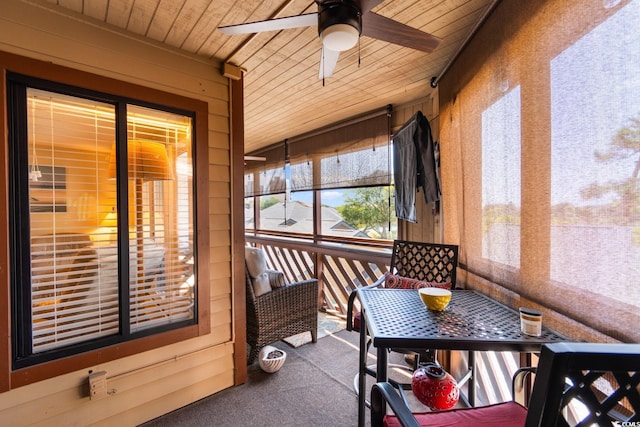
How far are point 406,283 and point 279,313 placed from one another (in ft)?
3.84

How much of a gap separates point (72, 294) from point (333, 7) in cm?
195

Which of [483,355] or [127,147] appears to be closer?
[127,147]

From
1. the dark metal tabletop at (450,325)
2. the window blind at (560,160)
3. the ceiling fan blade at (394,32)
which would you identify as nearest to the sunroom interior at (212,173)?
the window blind at (560,160)

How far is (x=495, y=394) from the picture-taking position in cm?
174

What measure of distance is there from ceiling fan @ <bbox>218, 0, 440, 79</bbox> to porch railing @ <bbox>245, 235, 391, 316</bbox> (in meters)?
2.07

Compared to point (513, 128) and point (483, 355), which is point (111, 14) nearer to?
point (513, 128)

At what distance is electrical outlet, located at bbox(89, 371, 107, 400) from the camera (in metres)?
1.56

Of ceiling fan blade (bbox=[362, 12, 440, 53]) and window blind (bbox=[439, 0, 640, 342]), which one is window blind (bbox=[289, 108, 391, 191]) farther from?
ceiling fan blade (bbox=[362, 12, 440, 53])

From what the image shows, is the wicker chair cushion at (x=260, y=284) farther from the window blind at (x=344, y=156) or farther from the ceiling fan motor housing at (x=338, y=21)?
the ceiling fan motor housing at (x=338, y=21)

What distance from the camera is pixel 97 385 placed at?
1.58 m

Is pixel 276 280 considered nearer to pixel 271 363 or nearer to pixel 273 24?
pixel 271 363

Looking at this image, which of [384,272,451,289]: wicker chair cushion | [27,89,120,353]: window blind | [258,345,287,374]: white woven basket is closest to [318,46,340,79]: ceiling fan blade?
[27,89,120,353]: window blind

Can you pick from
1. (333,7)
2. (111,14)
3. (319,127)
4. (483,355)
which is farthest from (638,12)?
(319,127)

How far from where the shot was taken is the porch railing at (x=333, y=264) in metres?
3.24
